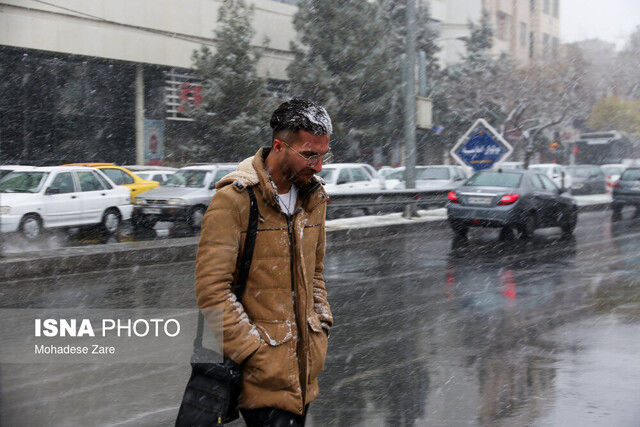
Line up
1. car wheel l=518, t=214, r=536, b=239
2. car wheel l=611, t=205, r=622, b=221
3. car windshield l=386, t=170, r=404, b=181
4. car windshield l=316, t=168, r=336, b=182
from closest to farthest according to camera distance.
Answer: car wheel l=518, t=214, r=536, b=239, car windshield l=316, t=168, r=336, b=182, car wheel l=611, t=205, r=622, b=221, car windshield l=386, t=170, r=404, b=181

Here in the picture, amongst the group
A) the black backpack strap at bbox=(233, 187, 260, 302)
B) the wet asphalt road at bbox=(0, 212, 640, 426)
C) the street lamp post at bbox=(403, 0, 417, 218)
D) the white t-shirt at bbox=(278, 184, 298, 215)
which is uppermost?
the street lamp post at bbox=(403, 0, 417, 218)

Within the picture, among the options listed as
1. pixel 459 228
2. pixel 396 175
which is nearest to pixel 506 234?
pixel 459 228

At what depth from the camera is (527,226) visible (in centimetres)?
1653

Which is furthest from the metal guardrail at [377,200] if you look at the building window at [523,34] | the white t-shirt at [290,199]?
the building window at [523,34]

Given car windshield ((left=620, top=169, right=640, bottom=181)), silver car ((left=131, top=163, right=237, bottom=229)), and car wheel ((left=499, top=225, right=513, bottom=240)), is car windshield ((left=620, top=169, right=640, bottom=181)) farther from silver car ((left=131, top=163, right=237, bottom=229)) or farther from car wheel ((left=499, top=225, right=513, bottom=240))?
silver car ((left=131, top=163, right=237, bottom=229))

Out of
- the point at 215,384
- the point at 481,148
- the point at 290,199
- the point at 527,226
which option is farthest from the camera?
the point at 481,148

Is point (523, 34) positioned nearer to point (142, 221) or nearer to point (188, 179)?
point (188, 179)

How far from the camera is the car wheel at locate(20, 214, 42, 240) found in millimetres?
15609

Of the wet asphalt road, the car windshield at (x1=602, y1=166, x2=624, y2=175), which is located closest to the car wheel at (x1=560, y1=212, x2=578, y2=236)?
the wet asphalt road

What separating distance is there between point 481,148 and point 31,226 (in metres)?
10.3

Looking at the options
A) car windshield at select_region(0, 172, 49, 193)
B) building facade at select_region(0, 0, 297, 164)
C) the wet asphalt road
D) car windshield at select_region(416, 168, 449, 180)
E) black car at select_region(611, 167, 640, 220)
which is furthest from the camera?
building facade at select_region(0, 0, 297, 164)

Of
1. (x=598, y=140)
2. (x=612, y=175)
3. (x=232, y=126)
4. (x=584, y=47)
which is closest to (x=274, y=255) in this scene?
(x=232, y=126)

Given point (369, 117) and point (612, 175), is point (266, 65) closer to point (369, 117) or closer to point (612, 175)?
point (369, 117)

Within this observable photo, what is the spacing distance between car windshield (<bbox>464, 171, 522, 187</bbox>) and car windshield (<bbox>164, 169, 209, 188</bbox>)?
620cm
